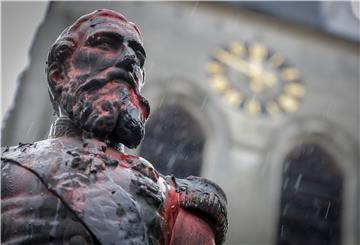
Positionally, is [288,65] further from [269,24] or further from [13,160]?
[13,160]

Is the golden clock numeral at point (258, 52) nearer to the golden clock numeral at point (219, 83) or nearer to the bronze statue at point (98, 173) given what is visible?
the golden clock numeral at point (219, 83)

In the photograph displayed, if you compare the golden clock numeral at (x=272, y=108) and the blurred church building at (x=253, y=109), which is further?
the golden clock numeral at (x=272, y=108)

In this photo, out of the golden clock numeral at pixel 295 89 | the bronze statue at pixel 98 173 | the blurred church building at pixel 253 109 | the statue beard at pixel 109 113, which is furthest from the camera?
the golden clock numeral at pixel 295 89

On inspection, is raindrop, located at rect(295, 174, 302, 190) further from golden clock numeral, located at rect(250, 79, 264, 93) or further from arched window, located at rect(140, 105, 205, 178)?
golden clock numeral, located at rect(250, 79, 264, 93)

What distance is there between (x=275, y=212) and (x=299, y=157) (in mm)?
932

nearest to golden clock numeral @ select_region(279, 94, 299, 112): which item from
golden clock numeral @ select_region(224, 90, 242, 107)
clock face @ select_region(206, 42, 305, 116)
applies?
clock face @ select_region(206, 42, 305, 116)

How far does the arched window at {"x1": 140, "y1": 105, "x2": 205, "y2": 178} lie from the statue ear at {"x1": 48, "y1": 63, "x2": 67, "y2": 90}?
8758mm

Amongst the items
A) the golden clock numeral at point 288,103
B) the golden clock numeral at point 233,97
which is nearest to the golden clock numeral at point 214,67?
the golden clock numeral at point 233,97

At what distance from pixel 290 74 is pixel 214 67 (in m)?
1.30

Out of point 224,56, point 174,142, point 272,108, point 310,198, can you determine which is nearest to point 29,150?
point 174,142

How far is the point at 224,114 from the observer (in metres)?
11.7

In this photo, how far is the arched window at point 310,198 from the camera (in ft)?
35.0

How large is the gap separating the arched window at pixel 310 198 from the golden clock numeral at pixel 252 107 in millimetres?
843

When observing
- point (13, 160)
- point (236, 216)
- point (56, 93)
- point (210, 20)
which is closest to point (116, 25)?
point (56, 93)
